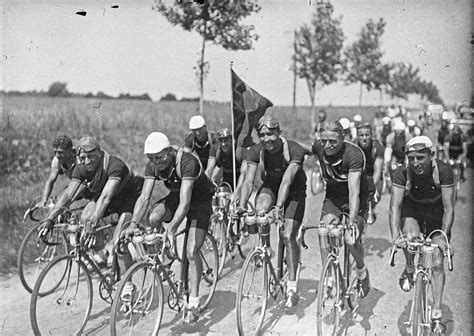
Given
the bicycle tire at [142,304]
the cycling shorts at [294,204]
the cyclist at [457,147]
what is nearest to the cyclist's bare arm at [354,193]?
the cycling shorts at [294,204]

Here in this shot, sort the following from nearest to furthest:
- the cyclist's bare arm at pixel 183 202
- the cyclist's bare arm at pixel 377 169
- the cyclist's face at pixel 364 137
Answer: the cyclist's bare arm at pixel 183 202 < the cyclist's bare arm at pixel 377 169 < the cyclist's face at pixel 364 137

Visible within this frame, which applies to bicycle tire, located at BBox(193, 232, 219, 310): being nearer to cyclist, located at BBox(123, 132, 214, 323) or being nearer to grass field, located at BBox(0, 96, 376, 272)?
cyclist, located at BBox(123, 132, 214, 323)

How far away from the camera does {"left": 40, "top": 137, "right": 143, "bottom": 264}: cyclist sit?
5.59 meters

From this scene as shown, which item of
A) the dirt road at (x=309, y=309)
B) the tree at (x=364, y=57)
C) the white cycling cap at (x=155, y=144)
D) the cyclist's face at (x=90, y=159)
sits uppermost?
the tree at (x=364, y=57)

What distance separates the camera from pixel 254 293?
17.3 feet

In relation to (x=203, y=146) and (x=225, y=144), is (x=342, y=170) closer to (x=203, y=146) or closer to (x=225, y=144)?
(x=225, y=144)

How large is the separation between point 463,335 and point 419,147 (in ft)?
6.51

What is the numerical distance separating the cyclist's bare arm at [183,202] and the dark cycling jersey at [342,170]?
1575 mm

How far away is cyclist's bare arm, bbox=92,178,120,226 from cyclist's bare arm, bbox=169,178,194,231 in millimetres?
865

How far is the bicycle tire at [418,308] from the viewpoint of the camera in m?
4.43

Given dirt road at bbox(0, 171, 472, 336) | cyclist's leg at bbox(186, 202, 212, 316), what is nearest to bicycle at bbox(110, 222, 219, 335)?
cyclist's leg at bbox(186, 202, 212, 316)

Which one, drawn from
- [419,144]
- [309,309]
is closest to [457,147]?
[309,309]

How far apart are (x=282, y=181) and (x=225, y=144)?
7.60 ft

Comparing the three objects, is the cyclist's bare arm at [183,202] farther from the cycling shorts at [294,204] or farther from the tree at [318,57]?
the tree at [318,57]
